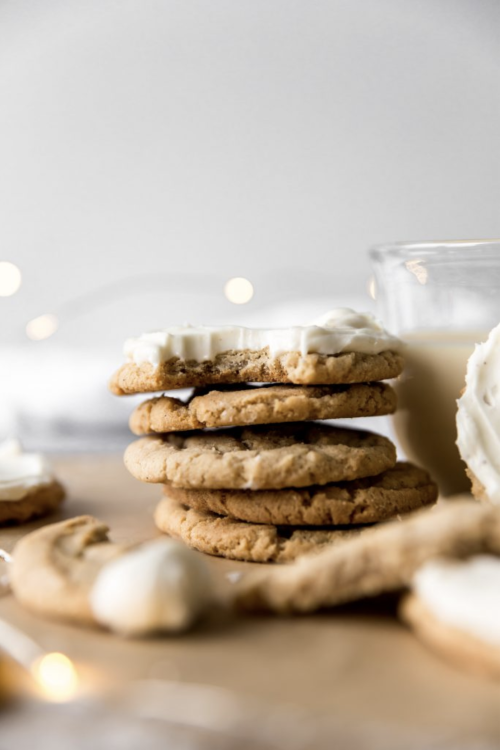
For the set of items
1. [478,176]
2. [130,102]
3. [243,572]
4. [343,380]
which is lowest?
[243,572]

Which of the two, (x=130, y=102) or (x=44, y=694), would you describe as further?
(x=130, y=102)

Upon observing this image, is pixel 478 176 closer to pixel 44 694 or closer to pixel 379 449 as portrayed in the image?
pixel 379 449

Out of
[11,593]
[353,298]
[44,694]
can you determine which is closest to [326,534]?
[11,593]

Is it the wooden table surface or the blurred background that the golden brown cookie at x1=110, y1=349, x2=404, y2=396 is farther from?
the blurred background

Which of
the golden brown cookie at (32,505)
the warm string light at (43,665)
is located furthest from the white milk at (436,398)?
the warm string light at (43,665)

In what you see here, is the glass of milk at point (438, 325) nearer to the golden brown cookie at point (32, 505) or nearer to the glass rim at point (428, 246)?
the glass rim at point (428, 246)

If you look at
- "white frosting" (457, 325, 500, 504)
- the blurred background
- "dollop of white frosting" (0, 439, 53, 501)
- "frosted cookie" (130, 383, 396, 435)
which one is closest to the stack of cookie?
"frosted cookie" (130, 383, 396, 435)

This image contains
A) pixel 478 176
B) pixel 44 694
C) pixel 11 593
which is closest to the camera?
pixel 44 694
